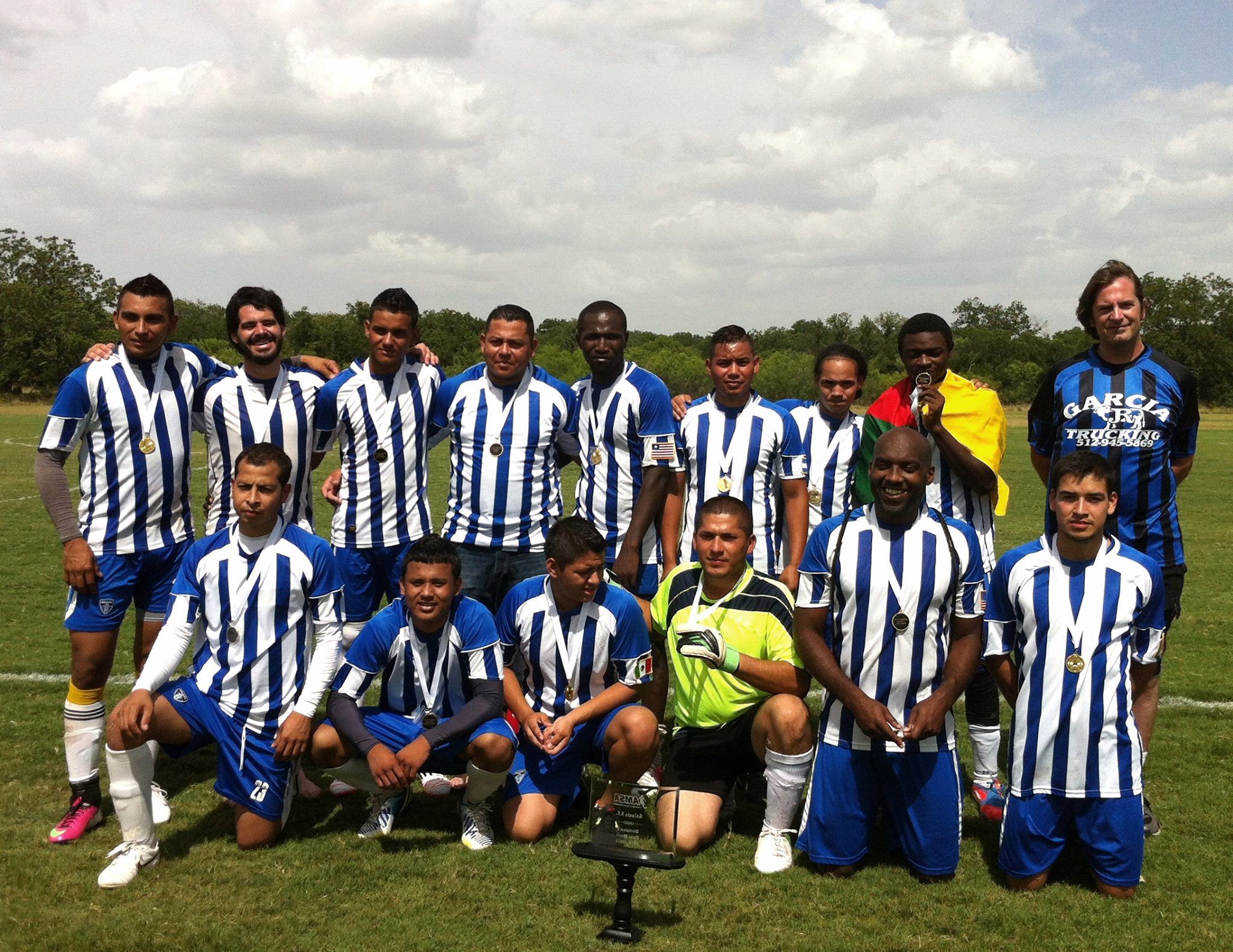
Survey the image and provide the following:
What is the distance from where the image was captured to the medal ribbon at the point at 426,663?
4012mm

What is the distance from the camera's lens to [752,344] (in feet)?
16.0

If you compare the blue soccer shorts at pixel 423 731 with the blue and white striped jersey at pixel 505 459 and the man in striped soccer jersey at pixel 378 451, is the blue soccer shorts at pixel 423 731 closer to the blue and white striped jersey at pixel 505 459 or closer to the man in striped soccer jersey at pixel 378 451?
the man in striped soccer jersey at pixel 378 451

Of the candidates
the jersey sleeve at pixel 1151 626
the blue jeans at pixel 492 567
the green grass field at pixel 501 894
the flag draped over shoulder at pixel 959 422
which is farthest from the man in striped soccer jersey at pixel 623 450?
the jersey sleeve at pixel 1151 626

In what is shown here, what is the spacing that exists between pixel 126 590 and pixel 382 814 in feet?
4.38

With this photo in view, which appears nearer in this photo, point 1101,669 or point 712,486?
point 1101,669

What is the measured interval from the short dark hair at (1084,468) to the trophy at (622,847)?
5.53ft

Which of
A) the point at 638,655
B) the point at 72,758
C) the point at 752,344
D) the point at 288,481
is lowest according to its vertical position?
the point at 72,758

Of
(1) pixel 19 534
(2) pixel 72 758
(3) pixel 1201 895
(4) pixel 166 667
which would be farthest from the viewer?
(1) pixel 19 534

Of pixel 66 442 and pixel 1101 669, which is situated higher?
pixel 66 442

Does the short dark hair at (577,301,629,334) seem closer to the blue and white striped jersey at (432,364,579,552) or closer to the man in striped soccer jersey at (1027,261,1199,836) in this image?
the blue and white striped jersey at (432,364,579,552)

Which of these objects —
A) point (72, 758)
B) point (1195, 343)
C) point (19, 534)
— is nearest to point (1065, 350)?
point (1195, 343)

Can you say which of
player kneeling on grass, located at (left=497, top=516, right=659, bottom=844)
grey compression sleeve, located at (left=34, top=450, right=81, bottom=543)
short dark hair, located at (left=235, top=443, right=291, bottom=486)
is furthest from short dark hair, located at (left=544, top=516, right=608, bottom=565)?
grey compression sleeve, located at (left=34, top=450, right=81, bottom=543)

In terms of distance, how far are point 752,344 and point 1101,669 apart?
208 centimetres

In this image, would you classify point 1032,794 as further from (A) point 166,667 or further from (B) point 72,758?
(B) point 72,758
